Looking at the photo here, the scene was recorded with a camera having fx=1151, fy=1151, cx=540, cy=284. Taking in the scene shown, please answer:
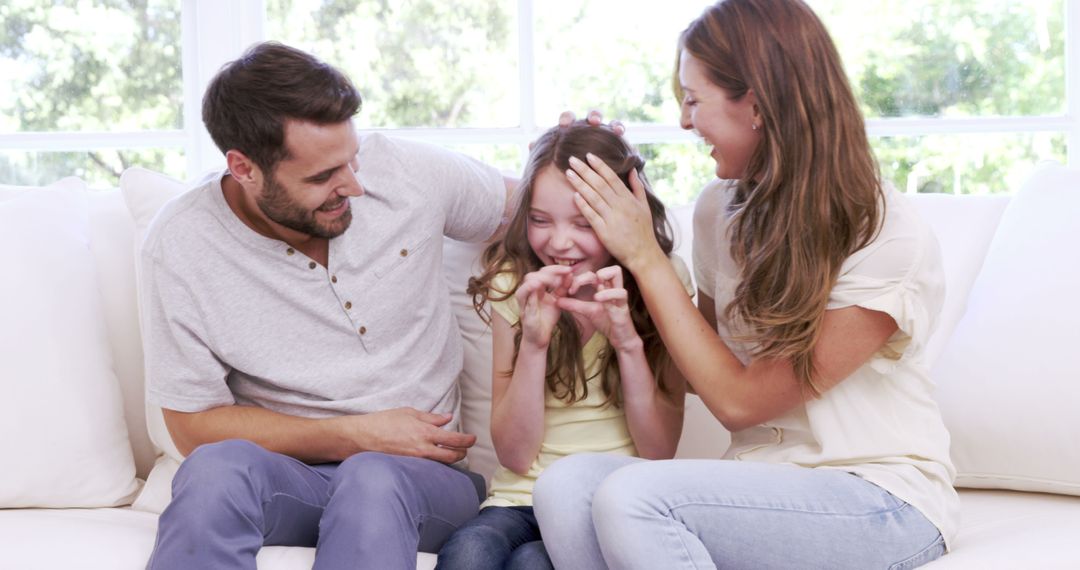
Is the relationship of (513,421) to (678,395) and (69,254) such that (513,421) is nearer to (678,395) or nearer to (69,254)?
(678,395)

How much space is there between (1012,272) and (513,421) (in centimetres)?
85

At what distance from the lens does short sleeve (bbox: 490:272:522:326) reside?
5.82 feet

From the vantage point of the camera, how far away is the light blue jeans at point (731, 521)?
136cm

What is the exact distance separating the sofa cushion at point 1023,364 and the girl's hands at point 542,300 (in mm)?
661

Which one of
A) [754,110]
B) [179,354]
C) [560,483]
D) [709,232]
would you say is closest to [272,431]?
[179,354]

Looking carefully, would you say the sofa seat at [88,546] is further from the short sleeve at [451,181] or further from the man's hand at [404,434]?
the short sleeve at [451,181]

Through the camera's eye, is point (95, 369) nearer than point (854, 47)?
Yes

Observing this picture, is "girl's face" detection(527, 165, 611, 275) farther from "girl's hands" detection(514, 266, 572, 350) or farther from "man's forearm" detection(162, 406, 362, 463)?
"man's forearm" detection(162, 406, 362, 463)

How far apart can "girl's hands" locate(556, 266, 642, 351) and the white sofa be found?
367 mm

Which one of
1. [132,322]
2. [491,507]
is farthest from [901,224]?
[132,322]

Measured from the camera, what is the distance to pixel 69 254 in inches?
76.9

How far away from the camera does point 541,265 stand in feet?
5.86

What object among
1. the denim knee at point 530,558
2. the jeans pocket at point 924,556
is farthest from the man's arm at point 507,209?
the jeans pocket at point 924,556

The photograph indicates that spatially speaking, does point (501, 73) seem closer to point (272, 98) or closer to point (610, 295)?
point (272, 98)
